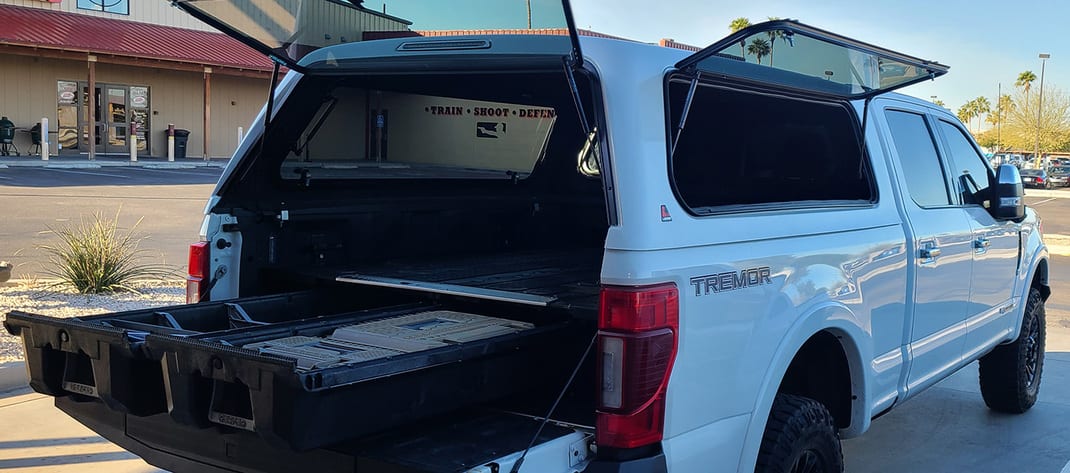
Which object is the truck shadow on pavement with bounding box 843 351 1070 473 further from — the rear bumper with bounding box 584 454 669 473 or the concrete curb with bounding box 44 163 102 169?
the concrete curb with bounding box 44 163 102 169

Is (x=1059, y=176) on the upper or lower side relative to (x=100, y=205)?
upper

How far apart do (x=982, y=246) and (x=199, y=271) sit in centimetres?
405

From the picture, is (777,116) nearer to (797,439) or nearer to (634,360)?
(797,439)

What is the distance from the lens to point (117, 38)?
29016 millimetres

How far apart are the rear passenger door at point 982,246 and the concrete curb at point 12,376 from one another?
570cm

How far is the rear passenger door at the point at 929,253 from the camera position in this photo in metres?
4.54

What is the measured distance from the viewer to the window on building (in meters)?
31.4

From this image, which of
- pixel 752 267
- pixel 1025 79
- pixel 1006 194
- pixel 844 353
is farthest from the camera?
pixel 1025 79

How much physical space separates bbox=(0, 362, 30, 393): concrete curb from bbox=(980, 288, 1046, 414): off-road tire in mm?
6104

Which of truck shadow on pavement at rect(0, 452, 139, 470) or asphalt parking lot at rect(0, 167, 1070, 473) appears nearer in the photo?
truck shadow on pavement at rect(0, 452, 139, 470)

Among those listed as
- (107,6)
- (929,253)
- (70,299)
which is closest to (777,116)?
(929,253)

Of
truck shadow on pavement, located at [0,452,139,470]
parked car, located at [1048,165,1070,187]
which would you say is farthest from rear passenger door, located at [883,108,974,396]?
parked car, located at [1048,165,1070,187]

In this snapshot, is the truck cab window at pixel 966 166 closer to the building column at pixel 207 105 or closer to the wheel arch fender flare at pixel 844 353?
the wheel arch fender flare at pixel 844 353

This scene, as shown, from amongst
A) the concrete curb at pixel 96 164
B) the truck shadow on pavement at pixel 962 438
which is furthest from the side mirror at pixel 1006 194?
the concrete curb at pixel 96 164
